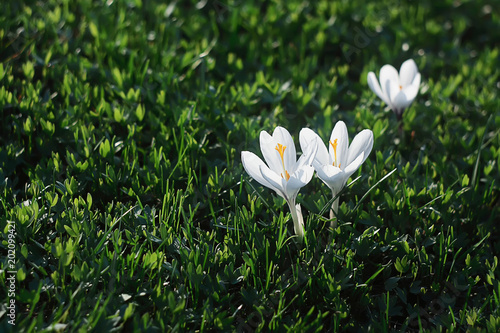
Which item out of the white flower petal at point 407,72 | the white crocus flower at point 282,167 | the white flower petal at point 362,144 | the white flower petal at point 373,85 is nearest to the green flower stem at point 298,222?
the white crocus flower at point 282,167

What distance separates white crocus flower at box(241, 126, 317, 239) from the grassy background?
0.20m

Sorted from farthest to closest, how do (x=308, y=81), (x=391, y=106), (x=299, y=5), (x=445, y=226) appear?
1. (x=299, y=5)
2. (x=308, y=81)
3. (x=391, y=106)
4. (x=445, y=226)

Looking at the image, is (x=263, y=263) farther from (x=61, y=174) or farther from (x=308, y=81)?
(x=308, y=81)

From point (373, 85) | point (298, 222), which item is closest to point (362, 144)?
point (298, 222)

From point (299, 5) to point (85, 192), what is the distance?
2.05 m

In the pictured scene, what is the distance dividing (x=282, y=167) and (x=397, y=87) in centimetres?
93

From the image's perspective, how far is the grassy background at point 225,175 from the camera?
71.0 inches

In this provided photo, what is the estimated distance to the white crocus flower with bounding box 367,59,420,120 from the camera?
7.79ft

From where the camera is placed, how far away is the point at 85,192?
2.18 m

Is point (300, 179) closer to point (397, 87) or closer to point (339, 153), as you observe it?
point (339, 153)

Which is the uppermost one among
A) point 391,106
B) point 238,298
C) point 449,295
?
point 391,106

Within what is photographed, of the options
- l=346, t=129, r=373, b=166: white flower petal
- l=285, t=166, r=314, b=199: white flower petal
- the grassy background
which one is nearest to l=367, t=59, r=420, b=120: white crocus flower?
the grassy background

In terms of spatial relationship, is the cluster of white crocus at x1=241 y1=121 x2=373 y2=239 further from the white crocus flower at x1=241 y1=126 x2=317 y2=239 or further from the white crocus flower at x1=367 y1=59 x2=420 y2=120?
the white crocus flower at x1=367 y1=59 x2=420 y2=120

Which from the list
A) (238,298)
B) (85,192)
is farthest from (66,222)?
(238,298)
